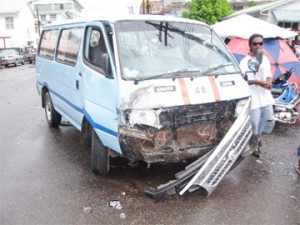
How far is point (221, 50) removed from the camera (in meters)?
4.86

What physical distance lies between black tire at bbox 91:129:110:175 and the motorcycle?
3884 millimetres

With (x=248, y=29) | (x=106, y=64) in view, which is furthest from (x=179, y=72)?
(x=248, y=29)

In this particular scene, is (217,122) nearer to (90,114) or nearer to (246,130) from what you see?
(246,130)

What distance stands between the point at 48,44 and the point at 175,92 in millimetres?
3934

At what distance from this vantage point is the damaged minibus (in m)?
3.86

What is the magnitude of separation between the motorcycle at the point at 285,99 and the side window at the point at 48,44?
14.7 feet

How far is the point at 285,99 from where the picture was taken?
297 inches

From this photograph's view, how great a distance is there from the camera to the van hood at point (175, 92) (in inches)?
150

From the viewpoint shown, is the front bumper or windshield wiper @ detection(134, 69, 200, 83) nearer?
the front bumper

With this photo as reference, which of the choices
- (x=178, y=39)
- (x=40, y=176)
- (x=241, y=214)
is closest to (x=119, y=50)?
(x=178, y=39)

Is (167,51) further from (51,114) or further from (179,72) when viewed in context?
(51,114)

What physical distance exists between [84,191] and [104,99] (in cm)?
116

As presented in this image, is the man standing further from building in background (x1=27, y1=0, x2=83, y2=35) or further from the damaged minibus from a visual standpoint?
building in background (x1=27, y1=0, x2=83, y2=35)

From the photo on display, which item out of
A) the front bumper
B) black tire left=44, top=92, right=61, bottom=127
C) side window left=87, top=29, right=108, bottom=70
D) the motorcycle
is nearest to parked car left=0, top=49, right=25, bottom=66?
black tire left=44, top=92, right=61, bottom=127
